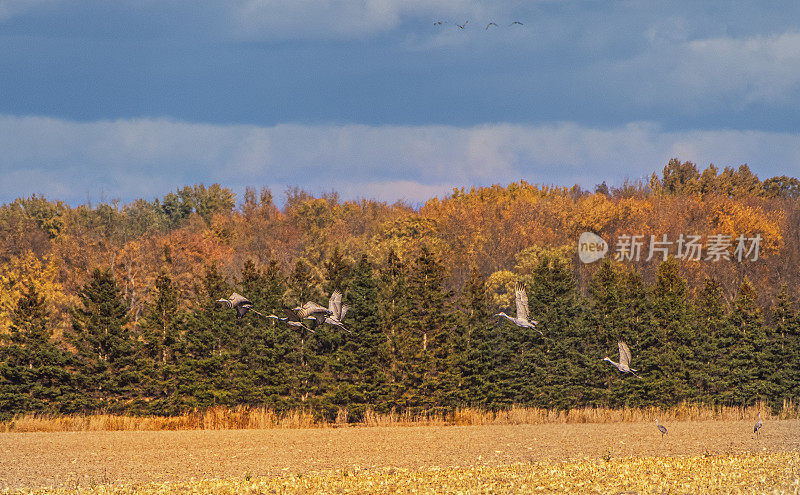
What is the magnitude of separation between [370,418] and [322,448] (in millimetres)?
15339

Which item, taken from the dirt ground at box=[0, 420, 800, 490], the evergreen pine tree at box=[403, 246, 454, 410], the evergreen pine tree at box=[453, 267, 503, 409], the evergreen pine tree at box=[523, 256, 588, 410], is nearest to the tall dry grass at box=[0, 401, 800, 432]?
the evergreen pine tree at box=[453, 267, 503, 409]

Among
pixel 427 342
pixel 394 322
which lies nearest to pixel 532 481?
pixel 394 322

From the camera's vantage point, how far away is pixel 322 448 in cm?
3716

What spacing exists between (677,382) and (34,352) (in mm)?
37183

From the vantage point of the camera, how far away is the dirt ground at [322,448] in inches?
1164

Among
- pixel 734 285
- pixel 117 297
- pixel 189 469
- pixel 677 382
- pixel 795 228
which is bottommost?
pixel 189 469

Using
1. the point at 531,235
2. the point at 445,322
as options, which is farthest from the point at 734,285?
the point at 445,322

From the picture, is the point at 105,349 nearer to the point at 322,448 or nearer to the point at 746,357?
the point at 322,448

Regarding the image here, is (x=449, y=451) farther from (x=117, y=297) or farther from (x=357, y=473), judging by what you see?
(x=117, y=297)

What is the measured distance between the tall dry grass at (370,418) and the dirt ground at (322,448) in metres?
3.23

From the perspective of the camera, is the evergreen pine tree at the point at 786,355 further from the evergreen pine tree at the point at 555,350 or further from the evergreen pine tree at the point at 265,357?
the evergreen pine tree at the point at 265,357

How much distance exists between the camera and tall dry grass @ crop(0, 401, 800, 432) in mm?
48406

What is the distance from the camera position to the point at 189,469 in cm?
2975

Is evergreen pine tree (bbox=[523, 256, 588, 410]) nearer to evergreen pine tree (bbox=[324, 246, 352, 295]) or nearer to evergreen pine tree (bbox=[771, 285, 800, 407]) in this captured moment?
evergreen pine tree (bbox=[324, 246, 352, 295])
